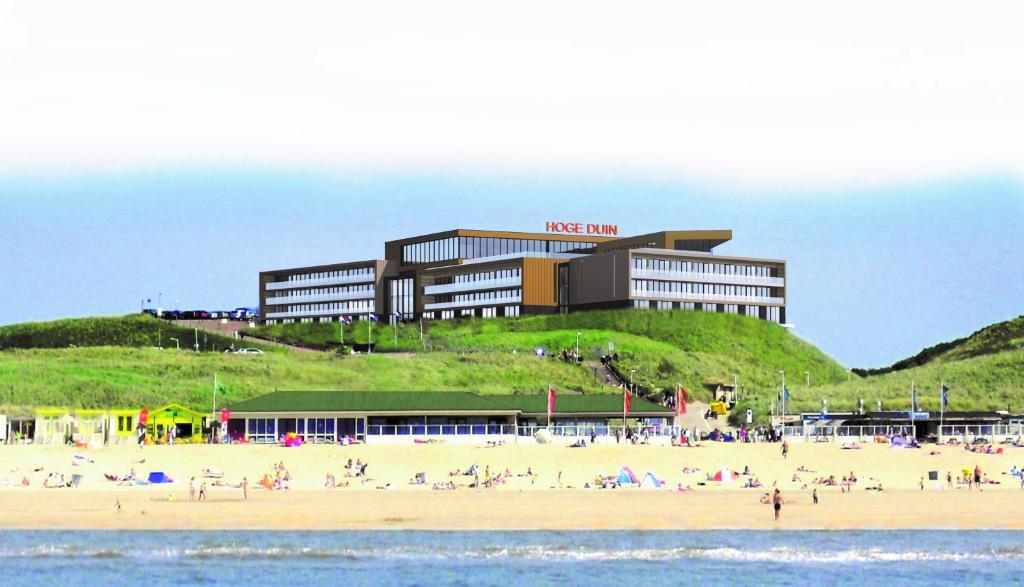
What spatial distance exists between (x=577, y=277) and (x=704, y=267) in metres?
14.6

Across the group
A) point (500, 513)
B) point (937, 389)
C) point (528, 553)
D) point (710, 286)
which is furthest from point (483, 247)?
point (528, 553)

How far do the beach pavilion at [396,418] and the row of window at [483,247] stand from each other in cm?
9457

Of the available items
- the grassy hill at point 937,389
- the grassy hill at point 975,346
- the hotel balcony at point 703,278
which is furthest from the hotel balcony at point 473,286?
the grassy hill at point 937,389

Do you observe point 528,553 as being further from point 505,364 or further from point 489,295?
point 489,295

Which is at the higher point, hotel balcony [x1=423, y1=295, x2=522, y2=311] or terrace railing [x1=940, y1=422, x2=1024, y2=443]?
hotel balcony [x1=423, y1=295, x2=522, y2=311]

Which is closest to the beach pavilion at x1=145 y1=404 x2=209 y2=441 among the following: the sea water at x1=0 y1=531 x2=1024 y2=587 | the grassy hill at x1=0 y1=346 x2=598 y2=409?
the grassy hill at x1=0 y1=346 x2=598 y2=409

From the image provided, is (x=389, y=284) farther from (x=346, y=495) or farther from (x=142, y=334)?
(x=346, y=495)

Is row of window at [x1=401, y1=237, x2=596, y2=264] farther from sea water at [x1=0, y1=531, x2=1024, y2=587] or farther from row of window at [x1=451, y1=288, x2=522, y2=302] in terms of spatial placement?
sea water at [x1=0, y1=531, x2=1024, y2=587]

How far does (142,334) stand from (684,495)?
129628 millimetres

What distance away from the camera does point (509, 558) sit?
54094mm

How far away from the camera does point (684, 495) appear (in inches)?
2800

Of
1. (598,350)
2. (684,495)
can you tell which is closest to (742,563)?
(684,495)

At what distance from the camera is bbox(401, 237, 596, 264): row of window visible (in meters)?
194

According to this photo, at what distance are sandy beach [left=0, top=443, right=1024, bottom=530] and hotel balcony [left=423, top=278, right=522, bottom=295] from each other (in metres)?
88.8
